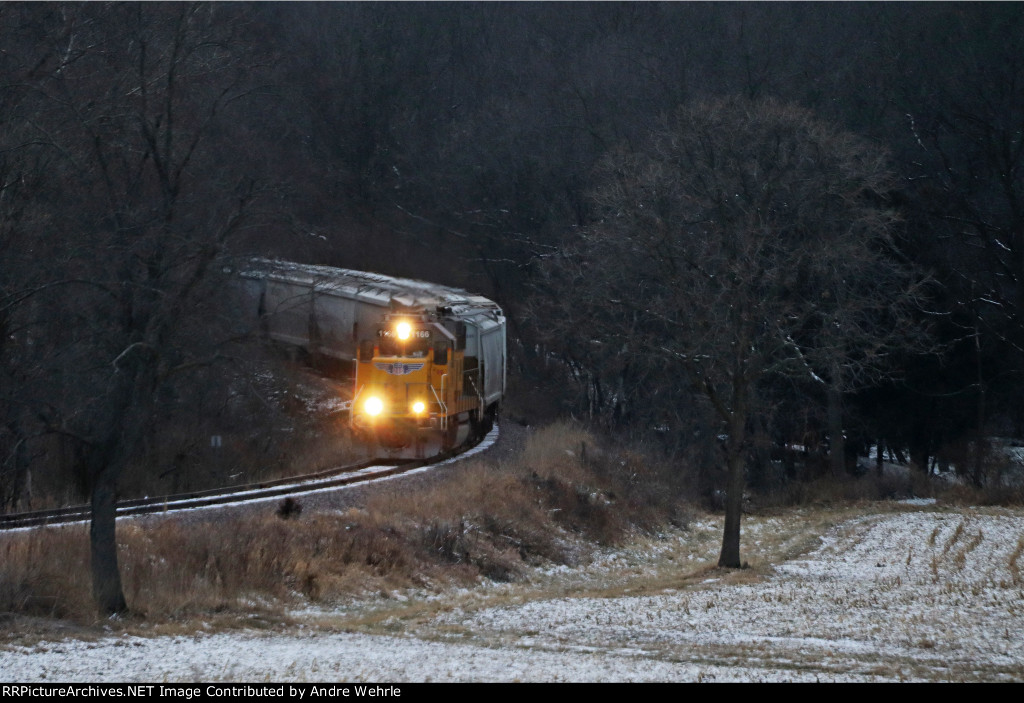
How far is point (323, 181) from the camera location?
52844 mm

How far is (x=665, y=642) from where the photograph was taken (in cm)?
1263

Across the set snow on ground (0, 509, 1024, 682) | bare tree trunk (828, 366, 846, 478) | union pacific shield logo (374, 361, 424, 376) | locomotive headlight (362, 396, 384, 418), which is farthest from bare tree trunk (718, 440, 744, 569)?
bare tree trunk (828, 366, 846, 478)

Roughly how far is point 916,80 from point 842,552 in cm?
2656

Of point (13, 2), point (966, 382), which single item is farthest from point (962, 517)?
point (13, 2)

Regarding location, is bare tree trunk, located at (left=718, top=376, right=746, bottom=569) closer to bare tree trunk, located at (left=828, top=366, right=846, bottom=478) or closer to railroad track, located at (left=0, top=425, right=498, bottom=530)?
railroad track, located at (left=0, top=425, right=498, bottom=530)

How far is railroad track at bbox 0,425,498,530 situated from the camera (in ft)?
59.0

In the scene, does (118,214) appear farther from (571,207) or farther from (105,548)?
(571,207)

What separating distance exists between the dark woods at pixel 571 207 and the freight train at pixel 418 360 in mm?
3194

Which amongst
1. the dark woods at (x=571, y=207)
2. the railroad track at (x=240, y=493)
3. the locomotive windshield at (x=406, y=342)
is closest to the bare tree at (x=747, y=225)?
the dark woods at (x=571, y=207)

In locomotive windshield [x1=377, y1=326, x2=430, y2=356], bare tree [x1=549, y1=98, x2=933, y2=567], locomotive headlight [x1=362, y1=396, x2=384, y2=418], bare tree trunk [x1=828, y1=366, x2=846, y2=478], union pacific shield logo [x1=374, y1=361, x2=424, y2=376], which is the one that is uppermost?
bare tree [x1=549, y1=98, x2=933, y2=567]

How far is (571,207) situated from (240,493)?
85.6ft

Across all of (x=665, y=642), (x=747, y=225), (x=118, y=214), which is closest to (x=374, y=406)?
(x=118, y=214)

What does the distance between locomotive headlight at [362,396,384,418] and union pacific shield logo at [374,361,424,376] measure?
0.76 m

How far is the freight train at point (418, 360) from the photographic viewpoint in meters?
25.0
